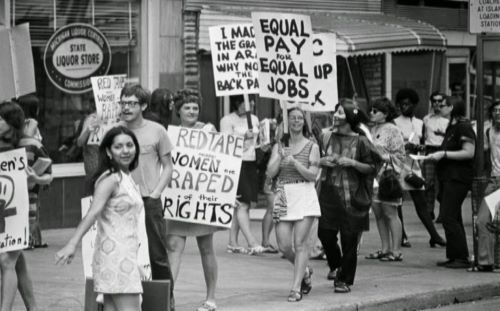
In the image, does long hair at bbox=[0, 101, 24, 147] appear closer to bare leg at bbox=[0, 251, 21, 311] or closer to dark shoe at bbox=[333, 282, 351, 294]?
bare leg at bbox=[0, 251, 21, 311]

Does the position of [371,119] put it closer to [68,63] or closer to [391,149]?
[391,149]

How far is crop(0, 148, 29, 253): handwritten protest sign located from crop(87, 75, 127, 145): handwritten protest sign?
3.62 meters

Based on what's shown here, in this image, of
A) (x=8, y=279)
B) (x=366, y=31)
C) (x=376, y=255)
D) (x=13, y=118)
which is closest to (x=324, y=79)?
(x=376, y=255)

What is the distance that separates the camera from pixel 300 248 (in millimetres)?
11203

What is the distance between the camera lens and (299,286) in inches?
442

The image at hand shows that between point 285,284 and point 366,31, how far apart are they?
7.65 m

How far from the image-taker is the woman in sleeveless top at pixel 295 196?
11.2 metres

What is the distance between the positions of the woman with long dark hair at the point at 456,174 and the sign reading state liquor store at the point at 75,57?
540cm

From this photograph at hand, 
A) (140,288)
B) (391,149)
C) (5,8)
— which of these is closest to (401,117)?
(391,149)

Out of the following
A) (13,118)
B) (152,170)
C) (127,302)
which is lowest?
(127,302)

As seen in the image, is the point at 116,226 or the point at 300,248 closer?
the point at 116,226

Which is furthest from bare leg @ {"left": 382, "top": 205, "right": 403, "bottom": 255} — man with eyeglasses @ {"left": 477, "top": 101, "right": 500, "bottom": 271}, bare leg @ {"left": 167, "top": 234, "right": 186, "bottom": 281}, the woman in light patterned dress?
the woman in light patterned dress

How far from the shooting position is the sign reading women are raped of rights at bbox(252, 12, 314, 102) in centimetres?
1202

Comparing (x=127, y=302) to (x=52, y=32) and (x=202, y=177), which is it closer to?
(x=202, y=177)
